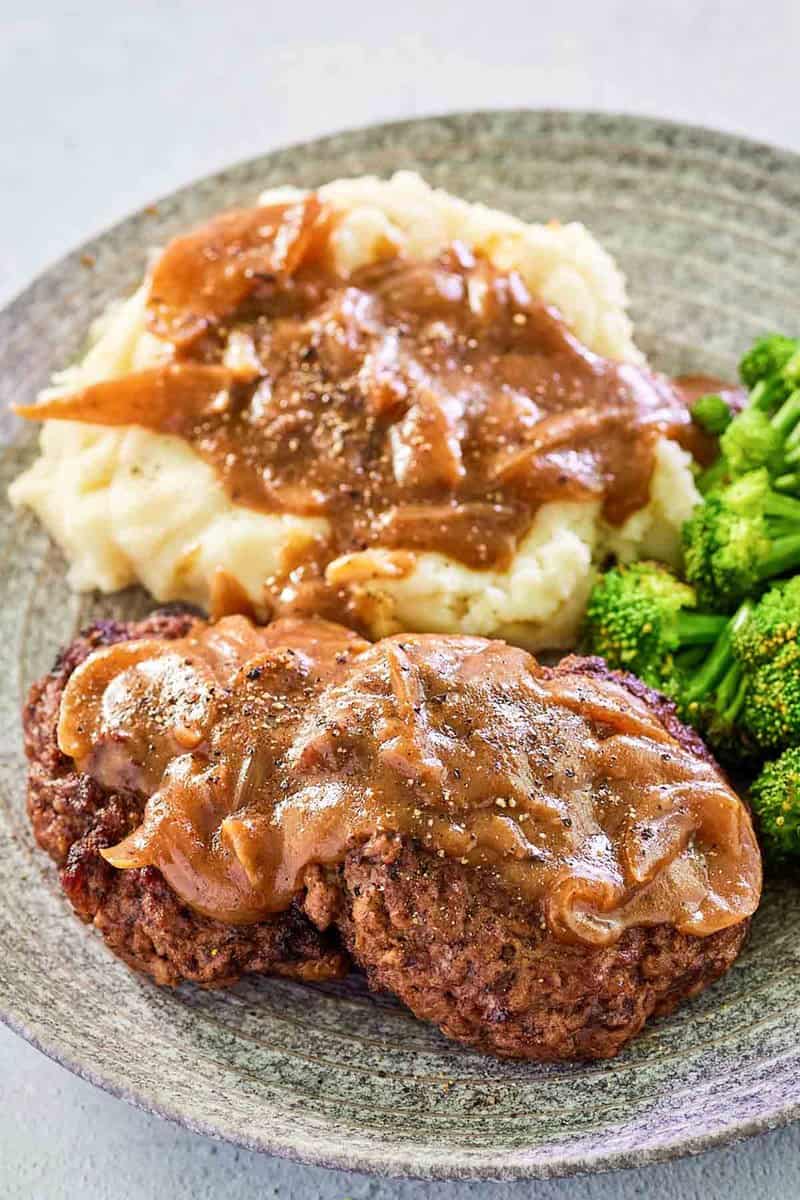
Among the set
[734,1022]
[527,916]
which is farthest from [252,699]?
[734,1022]

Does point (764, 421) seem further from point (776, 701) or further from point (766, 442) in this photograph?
point (776, 701)

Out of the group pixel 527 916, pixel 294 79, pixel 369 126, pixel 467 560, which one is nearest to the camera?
pixel 527 916

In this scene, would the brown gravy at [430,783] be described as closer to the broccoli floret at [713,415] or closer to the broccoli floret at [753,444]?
the broccoli floret at [753,444]

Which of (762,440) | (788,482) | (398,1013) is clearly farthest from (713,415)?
(398,1013)

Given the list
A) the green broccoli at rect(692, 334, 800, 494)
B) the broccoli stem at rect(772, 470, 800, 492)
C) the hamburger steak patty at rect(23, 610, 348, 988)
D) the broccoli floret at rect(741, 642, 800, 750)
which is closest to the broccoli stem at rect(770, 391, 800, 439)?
the green broccoli at rect(692, 334, 800, 494)

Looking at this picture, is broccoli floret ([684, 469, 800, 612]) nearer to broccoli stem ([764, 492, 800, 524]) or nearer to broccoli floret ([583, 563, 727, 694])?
broccoli stem ([764, 492, 800, 524])

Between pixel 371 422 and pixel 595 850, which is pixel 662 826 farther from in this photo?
pixel 371 422
